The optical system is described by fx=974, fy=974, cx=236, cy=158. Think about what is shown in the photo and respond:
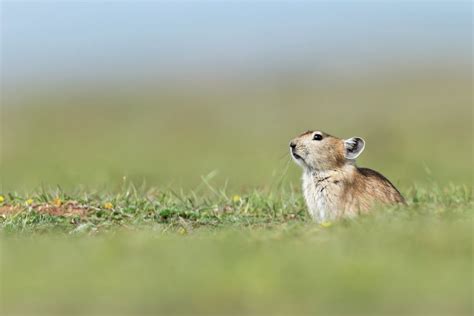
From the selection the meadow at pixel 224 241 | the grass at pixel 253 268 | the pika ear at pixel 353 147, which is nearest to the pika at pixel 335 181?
the pika ear at pixel 353 147

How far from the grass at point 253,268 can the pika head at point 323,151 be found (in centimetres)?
95

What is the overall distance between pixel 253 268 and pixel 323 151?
3523mm

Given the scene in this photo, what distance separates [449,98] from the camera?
29.9 metres

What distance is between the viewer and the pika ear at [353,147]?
32.7ft

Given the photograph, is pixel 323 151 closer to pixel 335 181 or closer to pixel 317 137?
pixel 317 137

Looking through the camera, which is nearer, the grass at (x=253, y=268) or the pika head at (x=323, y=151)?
the grass at (x=253, y=268)

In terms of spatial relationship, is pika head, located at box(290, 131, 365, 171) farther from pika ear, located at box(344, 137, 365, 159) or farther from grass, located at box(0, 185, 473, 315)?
grass, located at box(0, 185, 473, 315)

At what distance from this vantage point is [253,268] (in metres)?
6.59

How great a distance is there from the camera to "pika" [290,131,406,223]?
9.45 metres

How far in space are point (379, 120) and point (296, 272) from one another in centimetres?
1997

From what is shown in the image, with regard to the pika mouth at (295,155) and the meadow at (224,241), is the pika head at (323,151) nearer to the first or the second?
the pika mouth at (295,155)

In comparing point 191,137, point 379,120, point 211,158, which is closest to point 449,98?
point 379,120

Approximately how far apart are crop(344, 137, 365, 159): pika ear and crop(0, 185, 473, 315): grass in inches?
48.2

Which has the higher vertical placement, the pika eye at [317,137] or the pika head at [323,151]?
the pika eye at [317,137]
